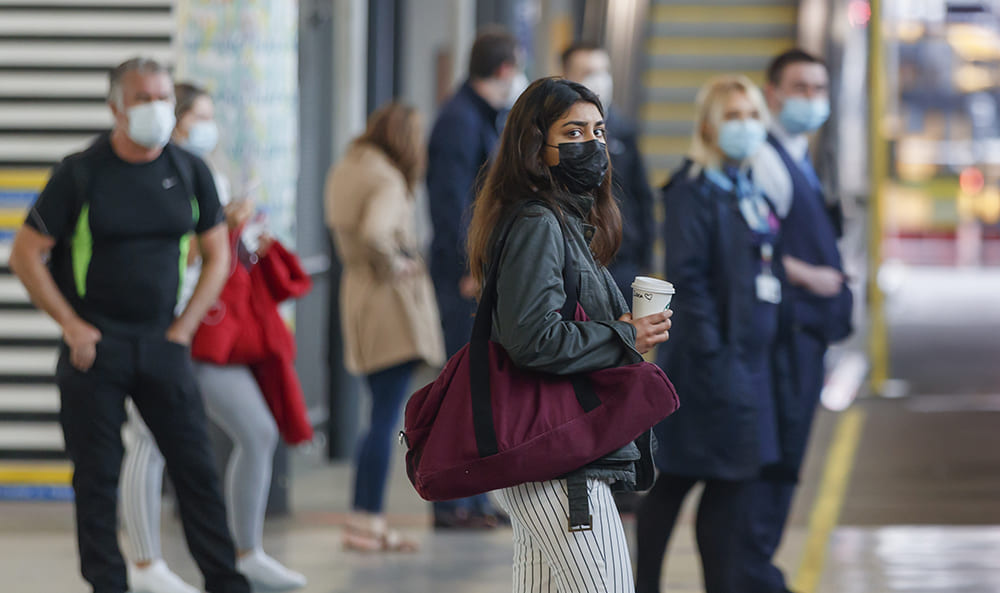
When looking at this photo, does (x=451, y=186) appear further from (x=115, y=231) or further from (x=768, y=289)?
(x=115, y=231)

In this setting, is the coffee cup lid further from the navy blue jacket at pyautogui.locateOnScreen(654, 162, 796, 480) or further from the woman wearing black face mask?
the navy blue jacket at pyautogui.locateOnScreen(654, 162, 796, 480)

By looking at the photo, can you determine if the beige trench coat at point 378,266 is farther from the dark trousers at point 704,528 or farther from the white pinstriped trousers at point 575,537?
the white pinstriped trousers at point 575,537

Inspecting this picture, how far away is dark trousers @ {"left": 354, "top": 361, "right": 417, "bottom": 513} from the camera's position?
5.35 meters

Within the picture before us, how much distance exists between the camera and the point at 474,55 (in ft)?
18.3

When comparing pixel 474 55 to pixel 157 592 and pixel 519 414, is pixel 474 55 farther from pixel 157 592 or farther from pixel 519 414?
pixel 519 414

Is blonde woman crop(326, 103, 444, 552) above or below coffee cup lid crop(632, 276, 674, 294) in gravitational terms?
below

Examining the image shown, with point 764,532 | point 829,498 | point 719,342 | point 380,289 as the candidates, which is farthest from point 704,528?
point 829,498

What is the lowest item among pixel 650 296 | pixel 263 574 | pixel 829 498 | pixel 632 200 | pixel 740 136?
pixel 829 498

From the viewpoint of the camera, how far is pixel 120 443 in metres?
3.97

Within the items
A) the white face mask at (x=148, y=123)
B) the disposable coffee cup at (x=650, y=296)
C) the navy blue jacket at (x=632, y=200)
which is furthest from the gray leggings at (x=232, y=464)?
the disposable coffee cup at (x=650, y=296)

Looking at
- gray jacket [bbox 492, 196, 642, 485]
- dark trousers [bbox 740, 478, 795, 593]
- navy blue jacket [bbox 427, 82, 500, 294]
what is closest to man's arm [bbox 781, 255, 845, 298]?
dark trousers [bbox 740, 478, 795, 593]

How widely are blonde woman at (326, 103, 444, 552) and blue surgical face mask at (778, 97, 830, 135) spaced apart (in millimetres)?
1611

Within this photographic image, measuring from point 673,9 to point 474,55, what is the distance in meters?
5.78

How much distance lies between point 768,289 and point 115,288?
185 centimetres
